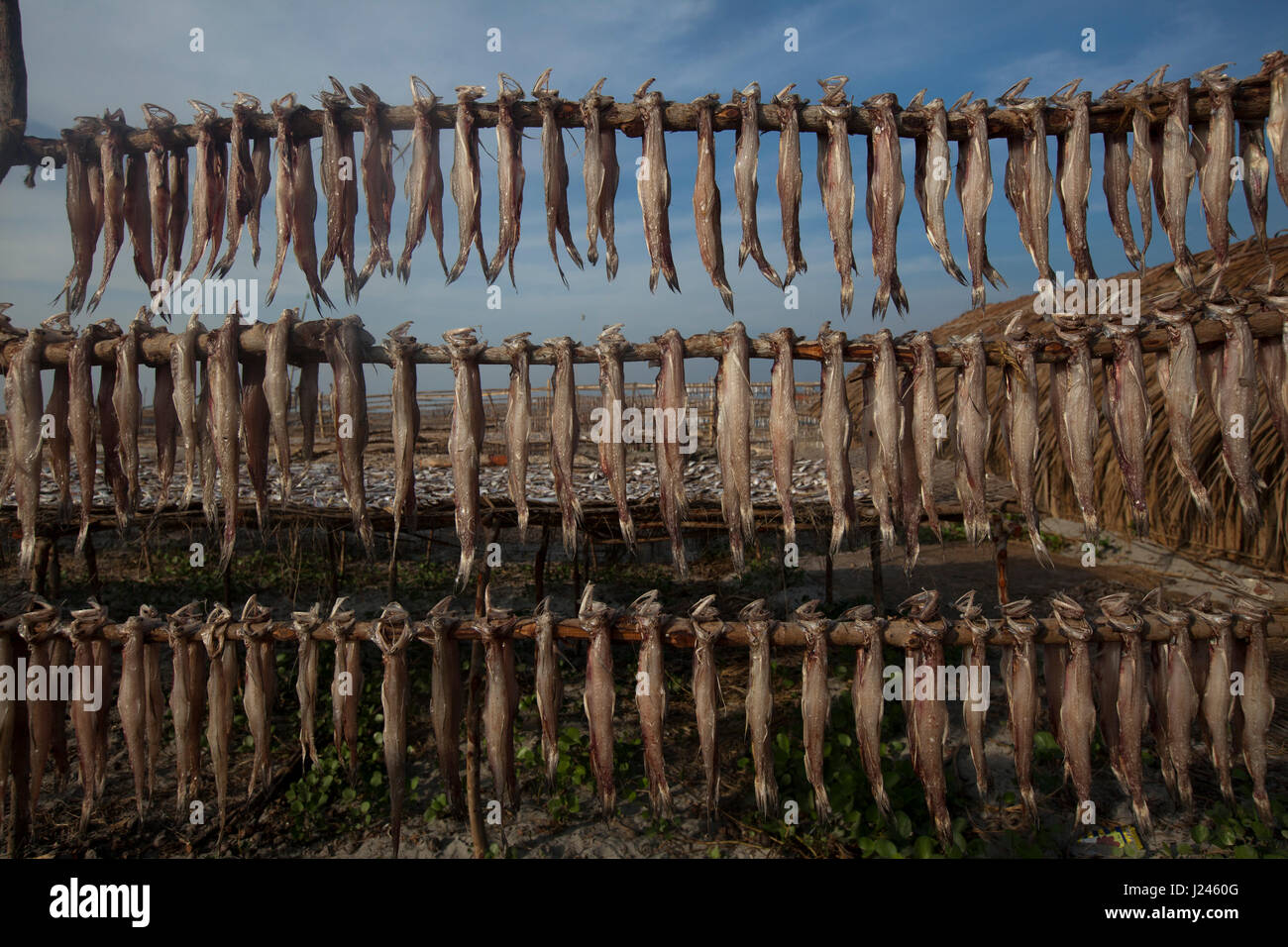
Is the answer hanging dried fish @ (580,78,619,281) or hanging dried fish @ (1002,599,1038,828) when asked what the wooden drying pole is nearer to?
hanging dried fish @ (580,78,619,281)

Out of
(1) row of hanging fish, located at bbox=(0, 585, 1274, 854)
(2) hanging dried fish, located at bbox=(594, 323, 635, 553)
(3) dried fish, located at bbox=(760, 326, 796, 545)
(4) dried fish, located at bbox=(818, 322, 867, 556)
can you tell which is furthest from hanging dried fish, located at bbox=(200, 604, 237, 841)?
(4) dried fish, located at bbox=(818, 322, 867, 556)

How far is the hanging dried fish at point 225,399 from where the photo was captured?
276cm

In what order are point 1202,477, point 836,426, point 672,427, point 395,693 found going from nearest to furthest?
point 672,427 → point 836,426 → point 395,693 → point 1202,477

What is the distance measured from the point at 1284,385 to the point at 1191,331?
42 centimetres

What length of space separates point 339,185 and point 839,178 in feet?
6.98

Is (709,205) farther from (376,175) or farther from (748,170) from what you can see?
(376,175)

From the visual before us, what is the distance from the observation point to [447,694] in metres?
3.18

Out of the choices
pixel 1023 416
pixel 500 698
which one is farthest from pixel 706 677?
pixel 1023 416

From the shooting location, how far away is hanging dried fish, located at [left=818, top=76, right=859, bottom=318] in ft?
9.82

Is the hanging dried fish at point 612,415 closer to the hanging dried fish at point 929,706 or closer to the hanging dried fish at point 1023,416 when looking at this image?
the hanging dried fish at point 929,706

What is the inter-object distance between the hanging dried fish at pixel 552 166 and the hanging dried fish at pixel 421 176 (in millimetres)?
68

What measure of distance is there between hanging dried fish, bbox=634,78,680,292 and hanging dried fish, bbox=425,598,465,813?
6.08ft
